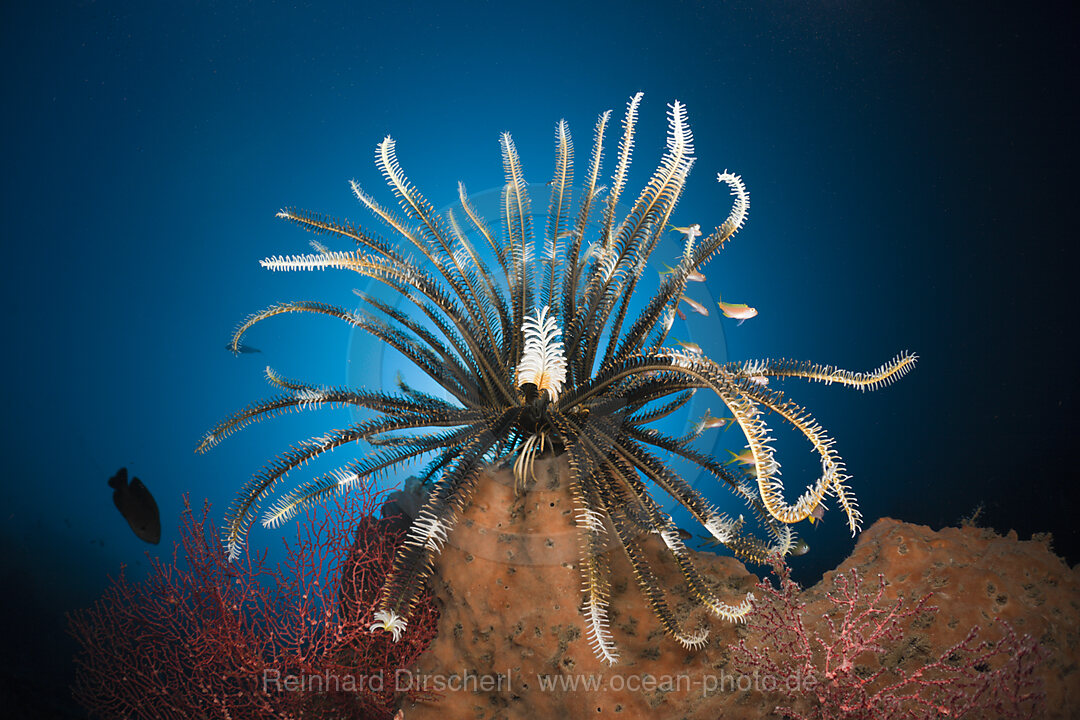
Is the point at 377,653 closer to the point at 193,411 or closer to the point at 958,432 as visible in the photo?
the point at 193,411

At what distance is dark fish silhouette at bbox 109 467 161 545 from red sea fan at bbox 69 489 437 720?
195 millimetres

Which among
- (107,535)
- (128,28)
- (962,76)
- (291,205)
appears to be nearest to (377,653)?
(291,205)

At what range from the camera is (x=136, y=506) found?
275 centimetres

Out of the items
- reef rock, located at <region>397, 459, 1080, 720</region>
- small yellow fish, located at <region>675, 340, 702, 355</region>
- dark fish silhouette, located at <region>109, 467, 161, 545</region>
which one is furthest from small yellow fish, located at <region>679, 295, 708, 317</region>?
dark fish silhouette, located at <region>109, 467, 161, 545</region>

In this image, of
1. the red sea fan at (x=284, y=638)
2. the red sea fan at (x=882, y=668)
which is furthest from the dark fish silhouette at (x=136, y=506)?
the red sea fan at (x=882, y=668)

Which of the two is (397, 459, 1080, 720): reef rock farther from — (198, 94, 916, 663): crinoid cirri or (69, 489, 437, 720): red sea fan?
(69, 489, 437, 720): red sea fan

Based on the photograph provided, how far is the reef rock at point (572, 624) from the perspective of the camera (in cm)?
193

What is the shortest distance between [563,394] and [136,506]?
8.11 feet

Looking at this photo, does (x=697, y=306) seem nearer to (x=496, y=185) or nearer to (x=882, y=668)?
(x=496, y=185)

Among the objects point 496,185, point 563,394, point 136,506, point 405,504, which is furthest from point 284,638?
point 496,185

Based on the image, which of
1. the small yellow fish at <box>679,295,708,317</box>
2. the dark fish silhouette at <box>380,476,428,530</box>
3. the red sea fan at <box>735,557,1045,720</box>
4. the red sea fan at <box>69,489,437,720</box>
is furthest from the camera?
the small yellow fish at <box>679,295,708,317</box>

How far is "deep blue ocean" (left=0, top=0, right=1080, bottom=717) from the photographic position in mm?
3406

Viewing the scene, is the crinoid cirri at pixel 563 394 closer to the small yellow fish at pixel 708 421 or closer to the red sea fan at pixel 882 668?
the red sea fan at pixel 882 668

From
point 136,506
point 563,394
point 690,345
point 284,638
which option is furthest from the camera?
point 690,345
